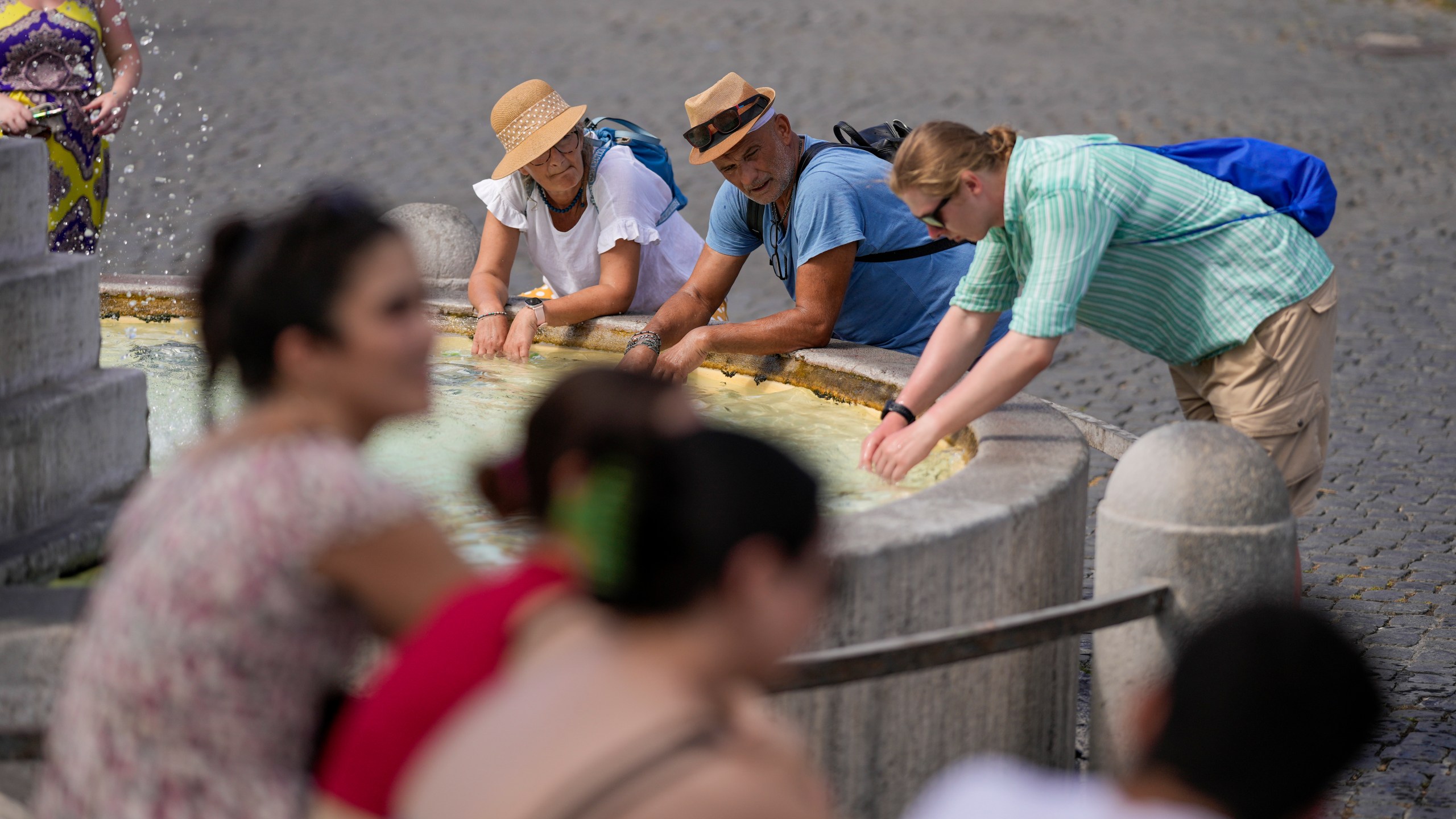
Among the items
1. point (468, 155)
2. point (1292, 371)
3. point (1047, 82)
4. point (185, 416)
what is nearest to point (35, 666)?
point (185, 416)

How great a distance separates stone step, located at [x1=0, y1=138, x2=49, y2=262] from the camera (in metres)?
3.15

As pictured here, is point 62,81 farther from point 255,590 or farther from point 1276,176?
point 255,590

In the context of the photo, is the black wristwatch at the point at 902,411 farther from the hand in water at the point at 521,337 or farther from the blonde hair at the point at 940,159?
the hand in water at the point at 521,337

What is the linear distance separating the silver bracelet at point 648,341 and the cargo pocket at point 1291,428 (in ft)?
5.92

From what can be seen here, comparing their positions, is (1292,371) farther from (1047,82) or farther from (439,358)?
(1047,82)

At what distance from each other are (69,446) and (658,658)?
88.0 inches

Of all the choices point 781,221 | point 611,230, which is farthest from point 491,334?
point 781,221

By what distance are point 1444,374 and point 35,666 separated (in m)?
6.19

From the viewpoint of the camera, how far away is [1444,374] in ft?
22.9

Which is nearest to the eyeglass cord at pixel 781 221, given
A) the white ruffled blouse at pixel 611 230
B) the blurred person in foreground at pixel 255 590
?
the white ruffled blouse at pixel 611 230

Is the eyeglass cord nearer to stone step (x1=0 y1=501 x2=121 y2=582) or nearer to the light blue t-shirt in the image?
the light blue t-shirt

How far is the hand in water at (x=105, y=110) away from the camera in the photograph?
5.79 metres

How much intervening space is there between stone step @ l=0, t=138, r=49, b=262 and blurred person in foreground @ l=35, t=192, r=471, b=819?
1492mm

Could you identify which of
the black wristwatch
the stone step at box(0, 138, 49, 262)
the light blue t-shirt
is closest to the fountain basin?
the black wristwatch
